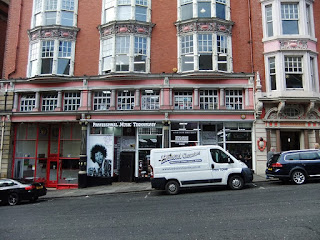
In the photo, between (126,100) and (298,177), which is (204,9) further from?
(298,177)

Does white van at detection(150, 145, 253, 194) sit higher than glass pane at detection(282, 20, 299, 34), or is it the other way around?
glass pane at detection(282, 20, 299, 34)

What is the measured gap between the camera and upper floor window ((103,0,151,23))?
1931 centimetres

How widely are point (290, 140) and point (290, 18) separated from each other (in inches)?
323

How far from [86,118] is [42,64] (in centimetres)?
545

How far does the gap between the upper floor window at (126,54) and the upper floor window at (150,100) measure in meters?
1.61

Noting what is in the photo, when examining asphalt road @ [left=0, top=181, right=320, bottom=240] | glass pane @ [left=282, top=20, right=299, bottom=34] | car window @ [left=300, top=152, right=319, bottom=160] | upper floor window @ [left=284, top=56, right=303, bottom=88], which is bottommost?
asphalt road @ [left=0, top=181, right=320, bottom=240]

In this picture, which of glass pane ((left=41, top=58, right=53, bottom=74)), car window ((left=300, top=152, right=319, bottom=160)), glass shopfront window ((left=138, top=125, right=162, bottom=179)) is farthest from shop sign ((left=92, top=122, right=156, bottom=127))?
car window ((left=300, top=152, right=319, bottom=160))

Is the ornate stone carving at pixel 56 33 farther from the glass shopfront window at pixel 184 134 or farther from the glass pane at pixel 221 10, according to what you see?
the glass pane at pixel 221 10

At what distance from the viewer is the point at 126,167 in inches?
713

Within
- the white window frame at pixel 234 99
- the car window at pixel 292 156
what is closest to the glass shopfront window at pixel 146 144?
the white window frame at pixel 234 99

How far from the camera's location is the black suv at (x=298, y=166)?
12.8m

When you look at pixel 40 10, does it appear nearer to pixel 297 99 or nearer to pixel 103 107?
pixel 103 107

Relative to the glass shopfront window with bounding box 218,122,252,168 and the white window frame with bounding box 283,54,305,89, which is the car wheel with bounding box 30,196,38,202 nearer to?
the glass shopfront window with bounding box 218,122,252,168

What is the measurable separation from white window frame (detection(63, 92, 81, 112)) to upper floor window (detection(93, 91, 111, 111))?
3.92ft
